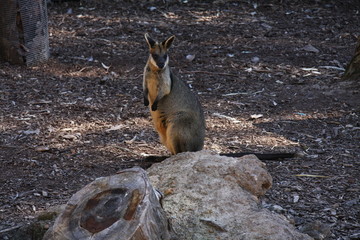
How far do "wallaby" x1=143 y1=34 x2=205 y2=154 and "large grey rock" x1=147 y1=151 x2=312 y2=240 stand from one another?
40.6 inches

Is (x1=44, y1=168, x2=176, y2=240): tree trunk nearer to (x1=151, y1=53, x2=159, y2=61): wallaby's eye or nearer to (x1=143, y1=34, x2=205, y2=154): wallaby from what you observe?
(x1=143, y1=34, x2=205, y2=154): wallaby

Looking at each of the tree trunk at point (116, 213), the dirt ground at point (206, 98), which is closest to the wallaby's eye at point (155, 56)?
the dirt ground at point (206, 98)

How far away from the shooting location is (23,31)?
7957mm

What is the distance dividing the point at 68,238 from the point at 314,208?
96.3 inches

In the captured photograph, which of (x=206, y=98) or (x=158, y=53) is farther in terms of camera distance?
(x=206, y=98)

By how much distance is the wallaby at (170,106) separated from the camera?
18.6 ft

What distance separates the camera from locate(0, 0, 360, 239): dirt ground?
17.3 feet

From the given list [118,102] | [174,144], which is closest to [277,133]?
[174,144]

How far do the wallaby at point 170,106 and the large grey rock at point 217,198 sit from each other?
1030 mm

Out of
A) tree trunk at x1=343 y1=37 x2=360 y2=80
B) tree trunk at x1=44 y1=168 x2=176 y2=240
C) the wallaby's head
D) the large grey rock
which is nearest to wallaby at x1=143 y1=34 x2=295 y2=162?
the wallaby's head

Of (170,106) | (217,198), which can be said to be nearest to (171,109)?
(170,106)

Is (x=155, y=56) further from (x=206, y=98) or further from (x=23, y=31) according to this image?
(x=23, y=31)

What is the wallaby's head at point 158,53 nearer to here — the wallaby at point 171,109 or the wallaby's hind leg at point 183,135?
the wallaby at point 171,109

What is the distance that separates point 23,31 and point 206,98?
8.50ft
